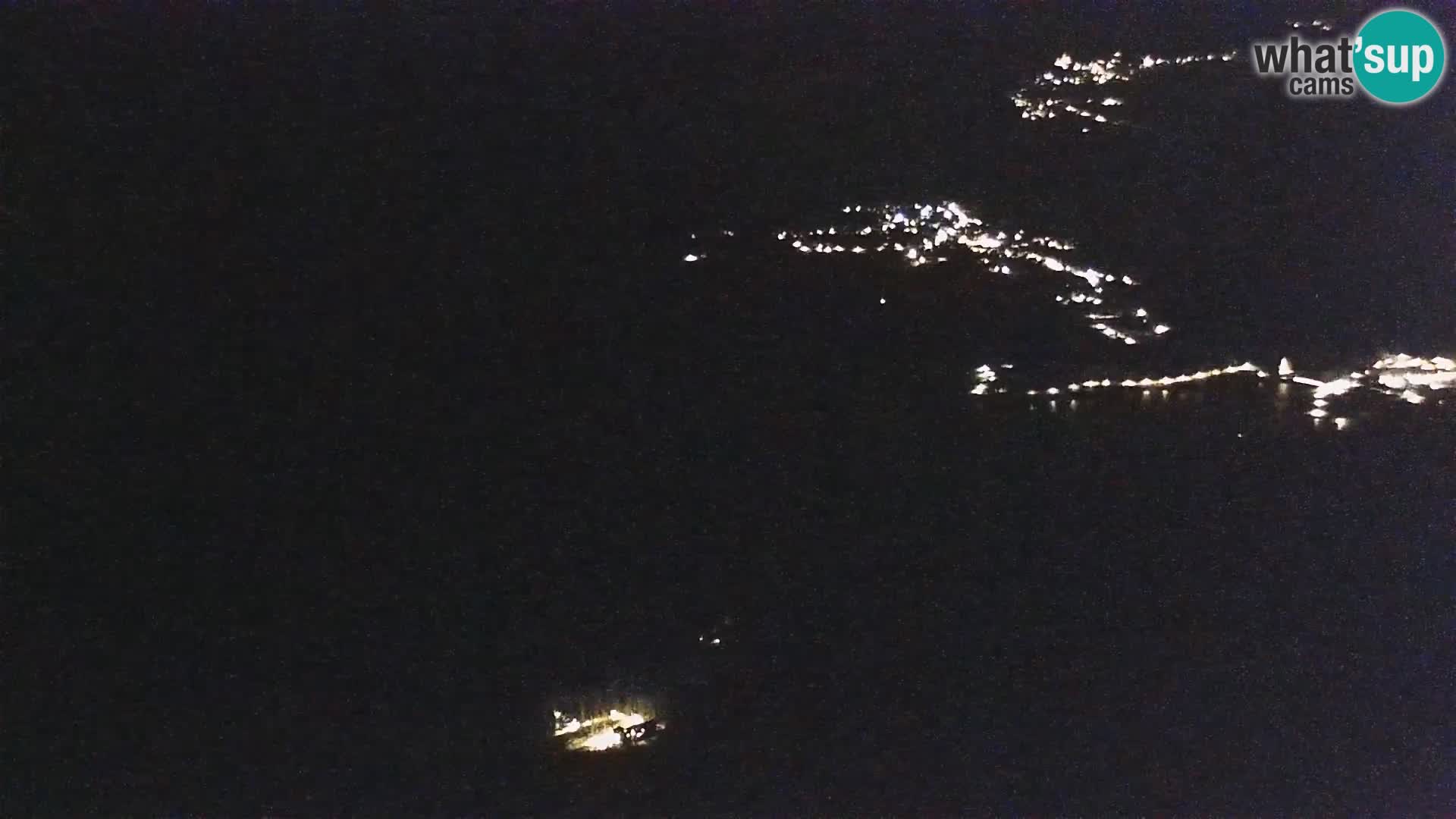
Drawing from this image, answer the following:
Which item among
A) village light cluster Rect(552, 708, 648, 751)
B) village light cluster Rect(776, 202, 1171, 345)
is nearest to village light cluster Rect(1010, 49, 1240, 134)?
village light cluster Rect(776, 202, 1171, 345)

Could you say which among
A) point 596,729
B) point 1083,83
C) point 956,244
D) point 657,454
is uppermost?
point 1083,83

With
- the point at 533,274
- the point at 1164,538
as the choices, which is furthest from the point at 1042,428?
the point at 533,274

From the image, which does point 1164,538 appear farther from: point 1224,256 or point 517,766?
point 517,766

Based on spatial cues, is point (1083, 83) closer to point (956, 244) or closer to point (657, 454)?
point (956, 244)

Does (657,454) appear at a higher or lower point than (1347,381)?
higher

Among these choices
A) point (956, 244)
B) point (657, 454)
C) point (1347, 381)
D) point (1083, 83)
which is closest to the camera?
point (657, 454)

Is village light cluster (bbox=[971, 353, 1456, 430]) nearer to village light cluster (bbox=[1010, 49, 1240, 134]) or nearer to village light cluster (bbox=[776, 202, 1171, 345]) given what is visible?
village light cluster (bbox=[776, 202, 1171, 345])

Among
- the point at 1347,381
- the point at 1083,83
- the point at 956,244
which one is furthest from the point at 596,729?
the point at 1083,83
